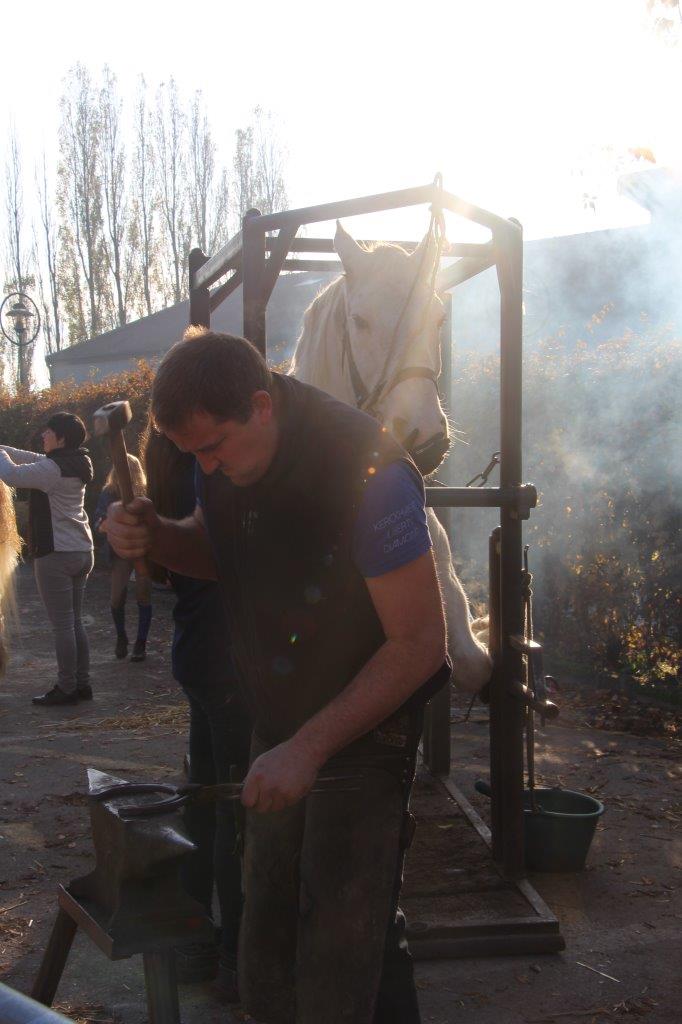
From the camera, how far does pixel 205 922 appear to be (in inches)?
76.6

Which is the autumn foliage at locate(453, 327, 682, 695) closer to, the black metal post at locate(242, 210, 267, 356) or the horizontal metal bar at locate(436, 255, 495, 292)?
the horizontal metal bar at locate(436, 255, 495, 292)

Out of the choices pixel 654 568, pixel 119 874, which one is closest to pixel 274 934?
pixel 119 874

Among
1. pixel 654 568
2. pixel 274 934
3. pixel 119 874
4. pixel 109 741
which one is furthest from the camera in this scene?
pixel 654 568

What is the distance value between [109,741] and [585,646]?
3699mm

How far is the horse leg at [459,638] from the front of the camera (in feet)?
12.3

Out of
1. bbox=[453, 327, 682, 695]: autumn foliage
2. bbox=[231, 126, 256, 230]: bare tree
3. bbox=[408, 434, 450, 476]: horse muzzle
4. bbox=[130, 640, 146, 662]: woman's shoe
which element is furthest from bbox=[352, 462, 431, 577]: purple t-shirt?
bbox=[231, 126, 256, 230]: bare tree

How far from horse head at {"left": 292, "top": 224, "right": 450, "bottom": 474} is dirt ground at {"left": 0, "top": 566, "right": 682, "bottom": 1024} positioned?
1768mm

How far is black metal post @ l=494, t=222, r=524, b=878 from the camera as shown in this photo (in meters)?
3.72

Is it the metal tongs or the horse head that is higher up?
the horse head

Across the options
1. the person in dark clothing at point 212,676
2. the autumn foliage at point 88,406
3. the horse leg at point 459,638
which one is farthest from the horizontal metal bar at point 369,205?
the autumn foliage at point 88,406

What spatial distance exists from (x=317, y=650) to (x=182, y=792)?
0.41 meters

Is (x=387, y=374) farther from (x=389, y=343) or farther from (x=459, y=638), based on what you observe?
(x=459, y=638)

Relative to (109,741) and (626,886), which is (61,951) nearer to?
(626,886)

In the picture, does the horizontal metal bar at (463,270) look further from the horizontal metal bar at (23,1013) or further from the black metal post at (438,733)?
the horizontal metal bar at (23,1013)
